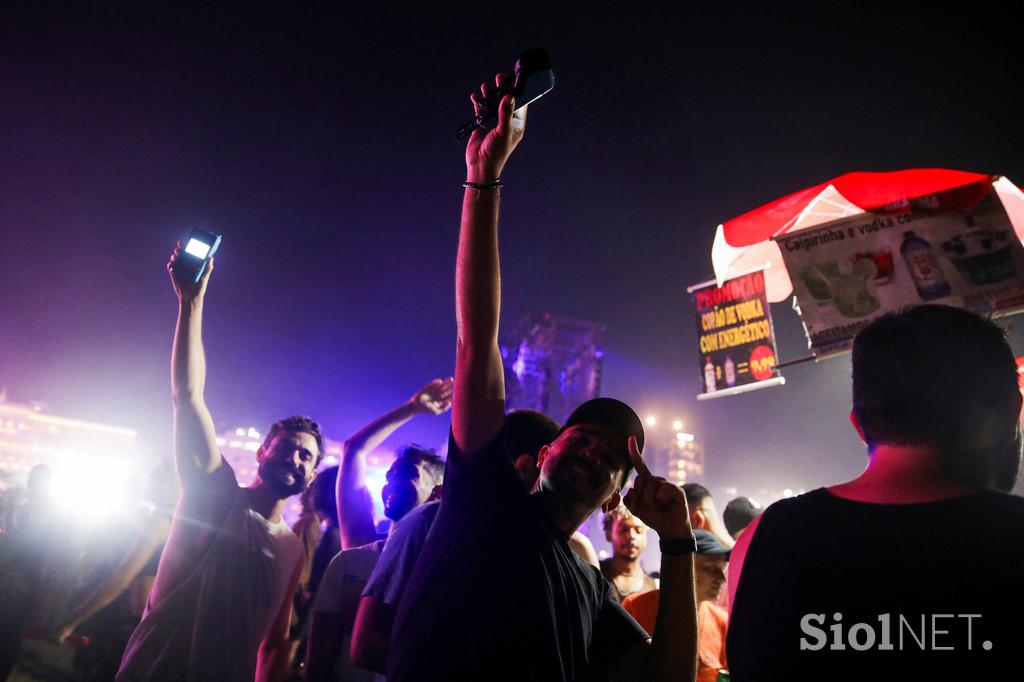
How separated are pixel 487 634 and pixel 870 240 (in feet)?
17.3

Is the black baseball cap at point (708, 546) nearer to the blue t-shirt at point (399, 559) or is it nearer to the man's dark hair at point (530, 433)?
the man's dark hair at point (530, 433)

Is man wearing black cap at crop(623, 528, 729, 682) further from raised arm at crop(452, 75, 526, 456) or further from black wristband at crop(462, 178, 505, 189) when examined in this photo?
black wristband at crop(462, 178, 505, 189)

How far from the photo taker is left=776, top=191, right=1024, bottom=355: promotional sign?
4.49 meters

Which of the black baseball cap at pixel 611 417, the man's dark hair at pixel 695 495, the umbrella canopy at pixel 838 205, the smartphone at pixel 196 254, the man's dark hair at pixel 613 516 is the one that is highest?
the umbrella canopy at pixel 838 205

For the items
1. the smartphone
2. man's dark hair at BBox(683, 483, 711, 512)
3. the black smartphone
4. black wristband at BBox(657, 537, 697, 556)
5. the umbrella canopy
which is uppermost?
the umbrella canopy

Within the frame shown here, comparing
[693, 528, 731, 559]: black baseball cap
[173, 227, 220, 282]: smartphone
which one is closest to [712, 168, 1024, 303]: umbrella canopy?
[693, 528, 731, 559]: black baseball cap

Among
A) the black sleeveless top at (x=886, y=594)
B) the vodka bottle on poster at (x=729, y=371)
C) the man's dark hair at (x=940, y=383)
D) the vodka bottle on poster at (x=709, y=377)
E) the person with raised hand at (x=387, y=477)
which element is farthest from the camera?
the vodka bottle on poster at (x=709, y=377)

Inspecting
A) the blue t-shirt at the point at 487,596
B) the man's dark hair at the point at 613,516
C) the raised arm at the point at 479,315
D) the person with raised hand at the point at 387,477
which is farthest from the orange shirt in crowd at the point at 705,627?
the raised arm at the point at 479,315

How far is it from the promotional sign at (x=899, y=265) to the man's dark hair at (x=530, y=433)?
120 inches

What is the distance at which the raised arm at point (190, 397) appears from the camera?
11.2 ft

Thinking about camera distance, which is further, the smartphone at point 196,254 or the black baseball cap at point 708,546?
the black baseball cap at point 708,546

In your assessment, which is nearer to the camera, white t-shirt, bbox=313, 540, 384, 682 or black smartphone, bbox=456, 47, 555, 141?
black smartphone, bbox=456, 47, 555, 141

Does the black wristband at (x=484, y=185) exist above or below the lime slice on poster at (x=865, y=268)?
below

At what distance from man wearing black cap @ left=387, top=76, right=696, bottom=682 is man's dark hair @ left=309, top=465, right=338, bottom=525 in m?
4.36
